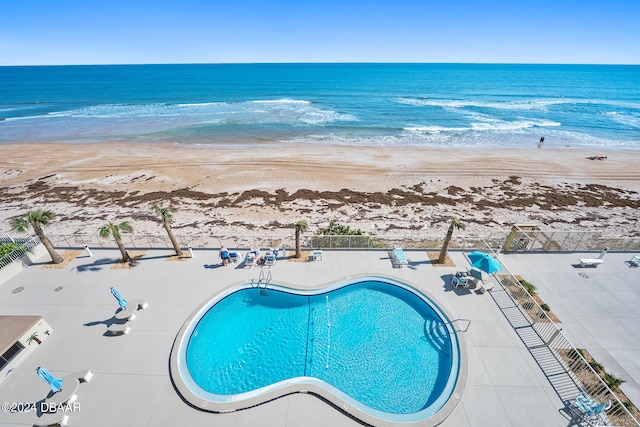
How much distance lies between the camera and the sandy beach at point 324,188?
2309 cm

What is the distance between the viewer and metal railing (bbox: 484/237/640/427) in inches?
346

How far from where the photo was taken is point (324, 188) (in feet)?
95.4

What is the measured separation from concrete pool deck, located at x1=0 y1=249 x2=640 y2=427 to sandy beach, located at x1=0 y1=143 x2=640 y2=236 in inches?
261

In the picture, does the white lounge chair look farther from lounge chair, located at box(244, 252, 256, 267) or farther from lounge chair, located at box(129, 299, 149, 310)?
lounge chair, located at box(129, 299, 149, 310)

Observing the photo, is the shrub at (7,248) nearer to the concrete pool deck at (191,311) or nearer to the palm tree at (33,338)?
the concrete pool deck at (191,311)

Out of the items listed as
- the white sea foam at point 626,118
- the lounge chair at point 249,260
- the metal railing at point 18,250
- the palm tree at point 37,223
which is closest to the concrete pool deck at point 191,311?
the lounge chair at point 249,260

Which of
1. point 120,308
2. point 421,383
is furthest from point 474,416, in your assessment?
point 120,308

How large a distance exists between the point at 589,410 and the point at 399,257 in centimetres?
870

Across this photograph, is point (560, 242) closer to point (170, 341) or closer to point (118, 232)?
point (170, 341)

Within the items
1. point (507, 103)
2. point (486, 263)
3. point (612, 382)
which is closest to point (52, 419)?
point (486, 263)

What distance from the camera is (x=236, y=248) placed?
666 inches

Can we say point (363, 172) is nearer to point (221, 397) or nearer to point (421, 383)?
point (421, 383)

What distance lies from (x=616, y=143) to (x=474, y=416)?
60785 millimetres

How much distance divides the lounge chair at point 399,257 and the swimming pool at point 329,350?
1389 mm
